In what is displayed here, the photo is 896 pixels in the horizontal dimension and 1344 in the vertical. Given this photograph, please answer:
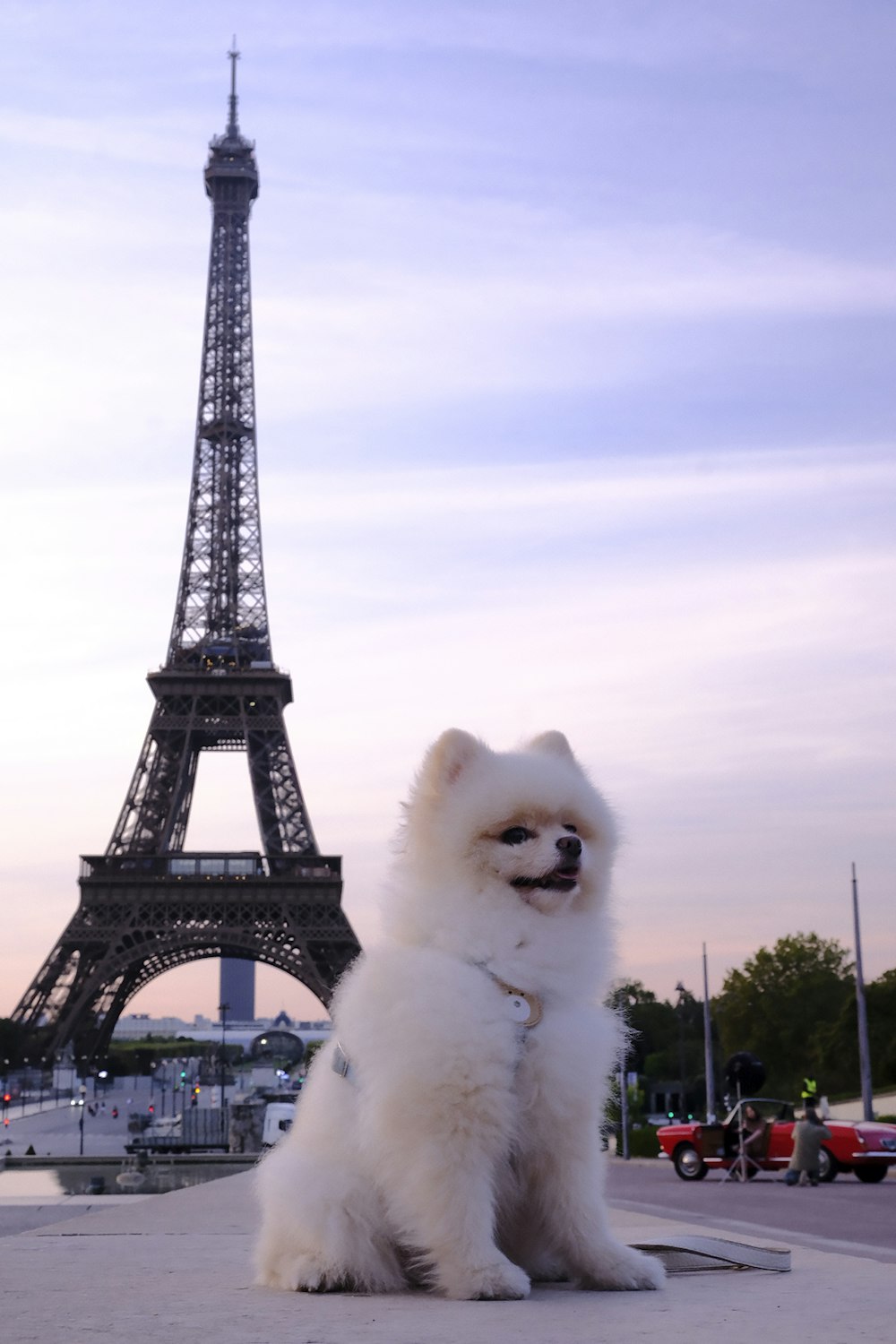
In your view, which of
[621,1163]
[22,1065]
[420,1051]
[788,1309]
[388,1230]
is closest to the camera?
[788,1309]

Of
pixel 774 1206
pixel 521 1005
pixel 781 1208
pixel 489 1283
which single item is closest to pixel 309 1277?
pixel 489 1283

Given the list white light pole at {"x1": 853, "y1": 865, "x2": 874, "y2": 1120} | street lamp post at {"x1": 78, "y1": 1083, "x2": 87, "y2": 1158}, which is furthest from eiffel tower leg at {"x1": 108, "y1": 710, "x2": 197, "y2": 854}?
white light pole at {"x1": 853, "y1": 865, "x2": 874, "y2": 1120}

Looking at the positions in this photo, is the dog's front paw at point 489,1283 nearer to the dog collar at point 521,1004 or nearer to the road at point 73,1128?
the dog collar at point 521,1004

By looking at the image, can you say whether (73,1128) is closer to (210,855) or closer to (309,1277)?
(210,855)

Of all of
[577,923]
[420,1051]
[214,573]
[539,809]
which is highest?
[214,573]

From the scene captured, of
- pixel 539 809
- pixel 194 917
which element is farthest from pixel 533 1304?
pixel 194 917

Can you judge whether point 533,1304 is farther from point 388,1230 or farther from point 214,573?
point 214,573

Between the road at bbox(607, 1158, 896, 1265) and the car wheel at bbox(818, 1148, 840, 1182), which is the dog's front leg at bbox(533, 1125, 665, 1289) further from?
the car wheel at bbox(818, 1148, 840, 1182)
